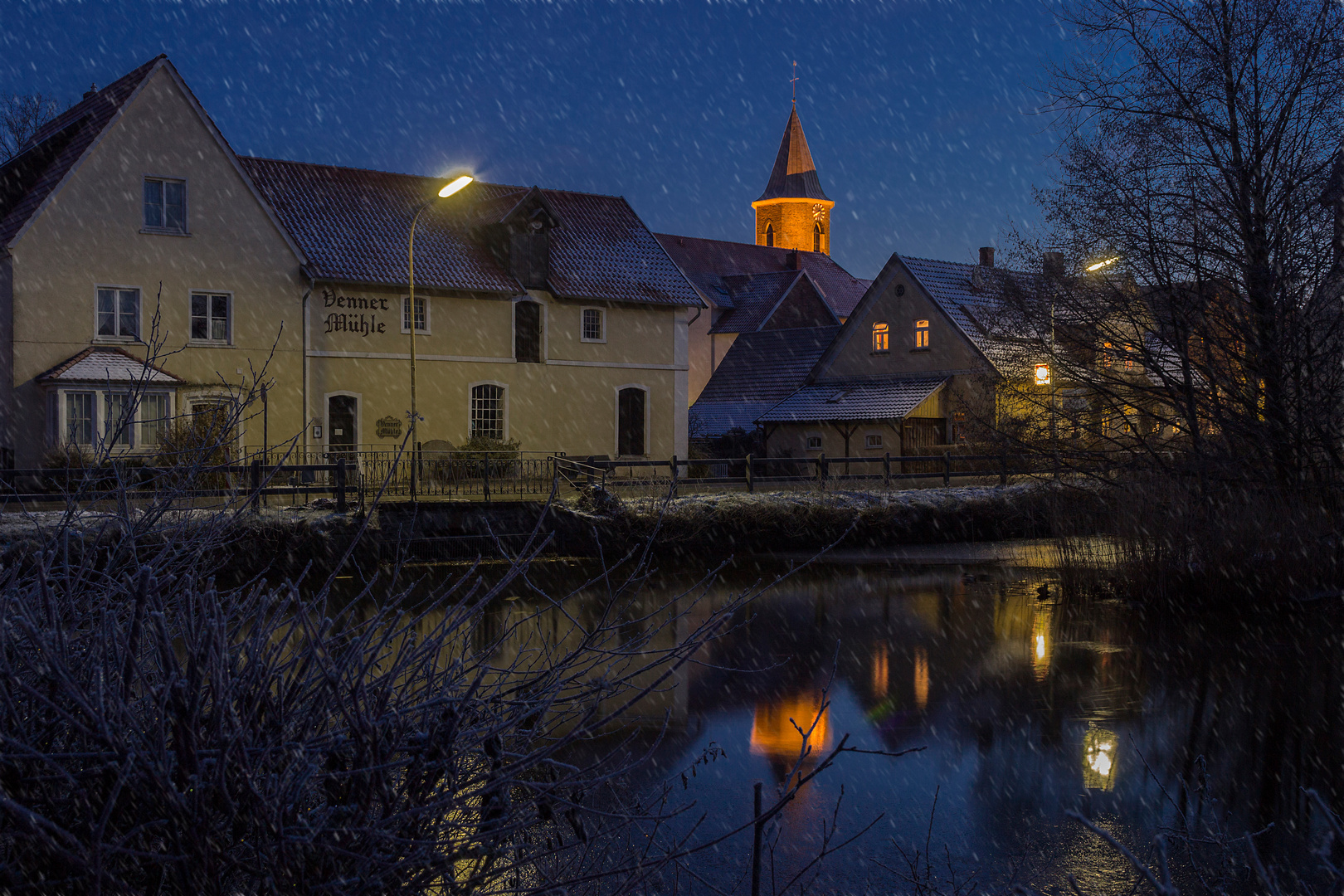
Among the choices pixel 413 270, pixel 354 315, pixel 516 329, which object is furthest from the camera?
pixel 516 329

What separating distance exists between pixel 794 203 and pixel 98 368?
6330 cm

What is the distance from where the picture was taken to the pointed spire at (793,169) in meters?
83.8

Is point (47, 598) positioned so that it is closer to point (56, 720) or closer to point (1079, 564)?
point (56, 720)

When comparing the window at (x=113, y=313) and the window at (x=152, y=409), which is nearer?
the window at (x=152, y=409)

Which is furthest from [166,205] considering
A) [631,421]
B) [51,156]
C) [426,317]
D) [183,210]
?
[631,421]

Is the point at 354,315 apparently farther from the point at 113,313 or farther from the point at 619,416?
the point at 619,416

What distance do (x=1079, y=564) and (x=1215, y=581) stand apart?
2.33 meters

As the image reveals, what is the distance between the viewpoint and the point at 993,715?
34.9 feet

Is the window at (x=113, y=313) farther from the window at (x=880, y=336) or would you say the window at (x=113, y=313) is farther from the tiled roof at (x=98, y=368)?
the window at (x=880, y=336)

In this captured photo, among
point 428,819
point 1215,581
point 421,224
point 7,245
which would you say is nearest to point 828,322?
point 421,224

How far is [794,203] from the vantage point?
83.3 m

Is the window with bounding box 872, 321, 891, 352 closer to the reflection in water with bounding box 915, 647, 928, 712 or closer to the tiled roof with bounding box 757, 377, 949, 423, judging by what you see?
the tiled roof with bounding box 757, 377, 949, 423

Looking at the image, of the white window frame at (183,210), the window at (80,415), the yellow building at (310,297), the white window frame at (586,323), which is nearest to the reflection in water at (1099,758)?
the yellow building at (310,297)

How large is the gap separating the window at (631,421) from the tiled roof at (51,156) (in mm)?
15783
